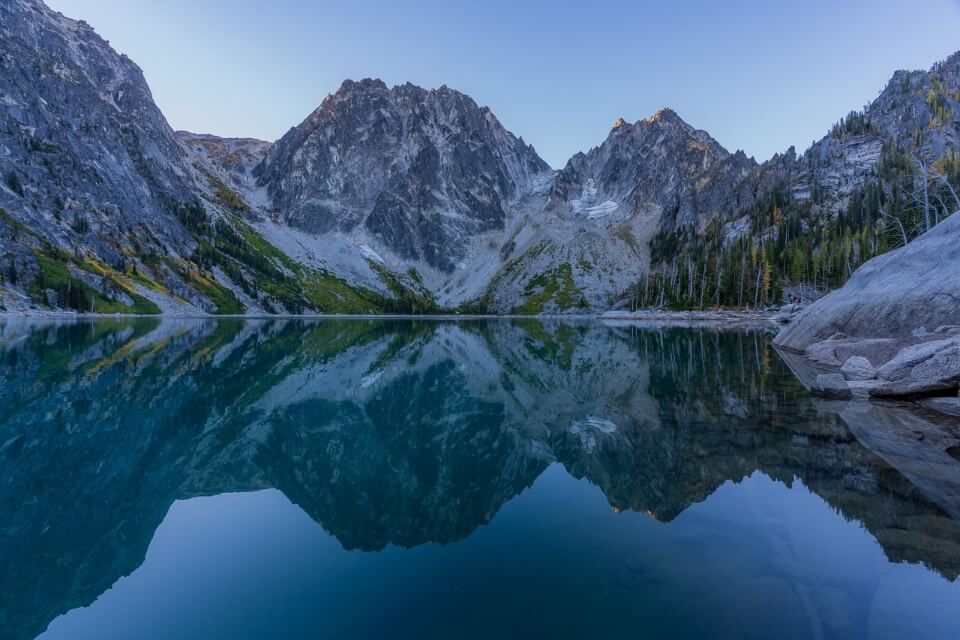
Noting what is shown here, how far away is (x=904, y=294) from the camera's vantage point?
31531 mm

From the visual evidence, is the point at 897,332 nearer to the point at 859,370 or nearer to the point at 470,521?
the point at 859,370

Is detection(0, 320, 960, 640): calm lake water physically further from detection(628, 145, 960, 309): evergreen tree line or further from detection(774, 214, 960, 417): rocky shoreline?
detection(628, 145, 960, 309): evergreen tree line

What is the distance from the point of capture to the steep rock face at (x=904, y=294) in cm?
2822

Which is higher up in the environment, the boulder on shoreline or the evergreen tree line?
the evergreen tree line

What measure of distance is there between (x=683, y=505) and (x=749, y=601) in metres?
4.42

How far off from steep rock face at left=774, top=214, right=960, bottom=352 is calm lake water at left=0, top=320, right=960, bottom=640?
440 inches

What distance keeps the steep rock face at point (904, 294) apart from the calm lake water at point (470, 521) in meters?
11.2

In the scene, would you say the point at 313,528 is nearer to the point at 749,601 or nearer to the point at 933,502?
the point at 749,601

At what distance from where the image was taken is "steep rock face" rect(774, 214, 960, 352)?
92.6 ft

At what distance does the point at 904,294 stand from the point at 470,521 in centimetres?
3505

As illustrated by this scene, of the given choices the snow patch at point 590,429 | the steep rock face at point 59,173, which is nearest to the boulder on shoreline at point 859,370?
the snow patch at point 590,429

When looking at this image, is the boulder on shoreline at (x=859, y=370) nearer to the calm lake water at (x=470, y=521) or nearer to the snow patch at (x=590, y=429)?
the calm lake water at (x=470, y=521)

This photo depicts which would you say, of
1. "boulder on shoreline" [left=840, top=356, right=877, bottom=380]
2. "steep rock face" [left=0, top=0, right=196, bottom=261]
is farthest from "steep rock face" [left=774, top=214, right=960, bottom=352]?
"steep rock face" [left=0, top=0, right=196, bottom=261]

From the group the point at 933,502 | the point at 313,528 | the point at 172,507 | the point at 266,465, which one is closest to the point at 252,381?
the point at 266,465
